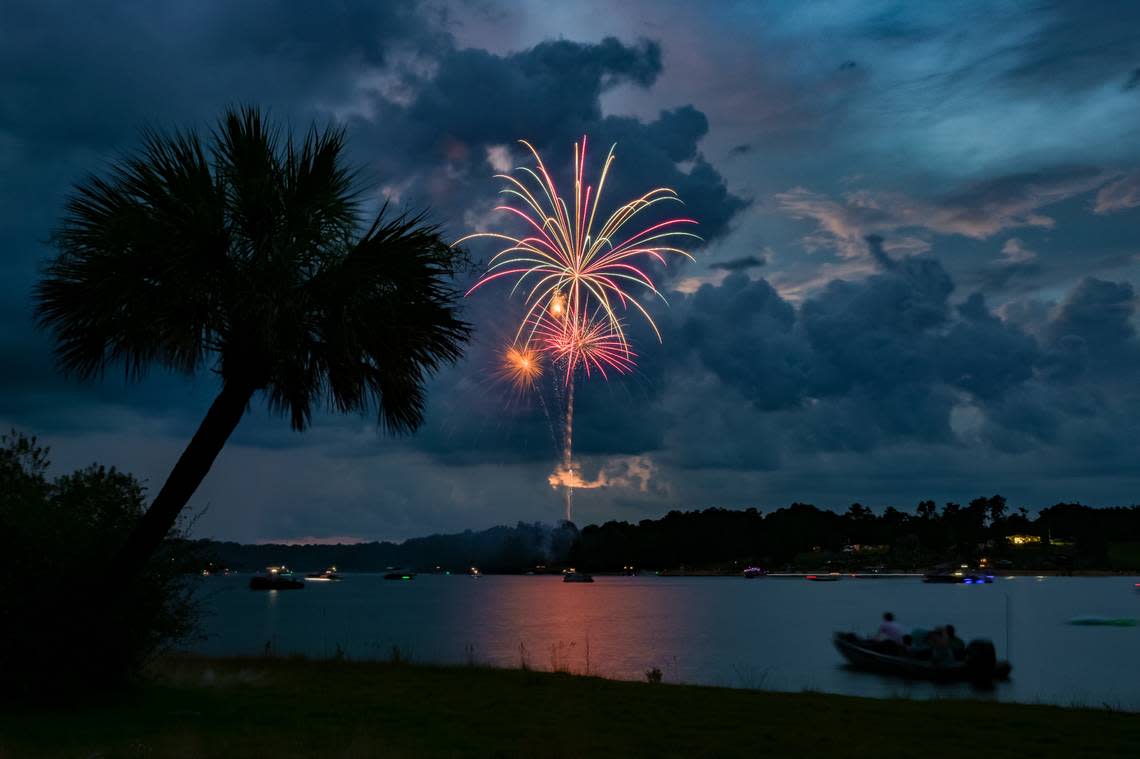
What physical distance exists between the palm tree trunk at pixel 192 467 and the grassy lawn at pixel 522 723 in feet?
11.7

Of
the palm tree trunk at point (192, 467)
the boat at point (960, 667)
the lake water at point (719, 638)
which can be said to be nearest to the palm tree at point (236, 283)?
the palm tree trunk at point (192, 467)

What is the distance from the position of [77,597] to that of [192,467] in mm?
4388

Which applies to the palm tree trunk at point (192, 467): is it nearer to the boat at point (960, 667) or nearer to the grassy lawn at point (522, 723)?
the grassy lawn at point (522, 723)

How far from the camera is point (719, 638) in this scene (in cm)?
9588

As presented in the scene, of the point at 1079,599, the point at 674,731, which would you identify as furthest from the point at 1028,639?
the point at 1079,599

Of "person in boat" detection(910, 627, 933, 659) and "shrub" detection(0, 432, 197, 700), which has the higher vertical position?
"shrub" detection(0, 432, 197, 700)

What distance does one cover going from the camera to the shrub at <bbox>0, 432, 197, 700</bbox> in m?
20.7

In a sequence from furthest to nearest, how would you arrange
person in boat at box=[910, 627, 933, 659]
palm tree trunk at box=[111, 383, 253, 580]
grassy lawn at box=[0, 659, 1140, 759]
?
person in boat at box=[910, 627, 933, 659]
palm tree trunk at box=[111, 383, 253, 580]
grassy lawn at box=[0, 659, 1140, 759]

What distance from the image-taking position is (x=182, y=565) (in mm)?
23859

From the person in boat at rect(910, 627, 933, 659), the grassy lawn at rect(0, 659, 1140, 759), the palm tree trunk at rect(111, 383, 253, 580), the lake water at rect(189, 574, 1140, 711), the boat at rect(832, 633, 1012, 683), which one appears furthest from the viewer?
the lake water at rect(189, 574, 1140, 711)

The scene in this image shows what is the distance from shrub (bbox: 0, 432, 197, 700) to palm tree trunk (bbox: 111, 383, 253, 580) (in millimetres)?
1537

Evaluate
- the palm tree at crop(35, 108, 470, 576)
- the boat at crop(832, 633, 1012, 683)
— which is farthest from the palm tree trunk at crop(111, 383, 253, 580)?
the boat at crop(832, 633, 1012, 683)

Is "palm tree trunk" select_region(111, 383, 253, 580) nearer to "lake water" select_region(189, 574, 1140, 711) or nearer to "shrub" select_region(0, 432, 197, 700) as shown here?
"shrub" select_region(0, 432, 197, 700)

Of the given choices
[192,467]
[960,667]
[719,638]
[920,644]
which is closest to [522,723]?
[192,467]
